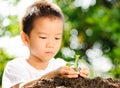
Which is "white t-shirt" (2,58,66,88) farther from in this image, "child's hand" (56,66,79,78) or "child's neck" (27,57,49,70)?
"child's hand" (56,66,79,78)

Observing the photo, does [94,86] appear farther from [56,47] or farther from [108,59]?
[108,59]

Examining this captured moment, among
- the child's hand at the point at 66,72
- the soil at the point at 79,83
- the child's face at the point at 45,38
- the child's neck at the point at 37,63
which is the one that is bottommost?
the soil at the point at 79,83

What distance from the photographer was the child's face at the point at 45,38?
2.21 meters

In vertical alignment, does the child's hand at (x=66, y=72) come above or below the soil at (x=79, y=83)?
above

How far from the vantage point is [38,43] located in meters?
2.23

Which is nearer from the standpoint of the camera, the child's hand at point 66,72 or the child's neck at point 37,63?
the child's hand at point 66,72

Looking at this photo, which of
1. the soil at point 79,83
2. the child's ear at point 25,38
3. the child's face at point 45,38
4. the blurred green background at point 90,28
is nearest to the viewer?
the soil at point 79,83

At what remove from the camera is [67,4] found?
6.12 metres

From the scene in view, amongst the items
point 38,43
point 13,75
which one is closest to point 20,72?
point 13,75

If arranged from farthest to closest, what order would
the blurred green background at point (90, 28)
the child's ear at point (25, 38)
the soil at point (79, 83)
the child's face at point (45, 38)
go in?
the blurred green background at point (90, 28) → the child's ear at point (25, 38) → the child's face at point (45, 38) → the soil at point (79, 83)

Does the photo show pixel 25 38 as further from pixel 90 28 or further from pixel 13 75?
pixel 90 28

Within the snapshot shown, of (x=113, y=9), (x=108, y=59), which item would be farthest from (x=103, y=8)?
(x=108, y=59)

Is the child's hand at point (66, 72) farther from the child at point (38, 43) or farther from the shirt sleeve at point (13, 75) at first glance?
the shirt sleeve at point (13, 75)

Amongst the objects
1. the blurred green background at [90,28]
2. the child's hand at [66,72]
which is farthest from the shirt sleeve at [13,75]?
the blurred green background at [90,28]
